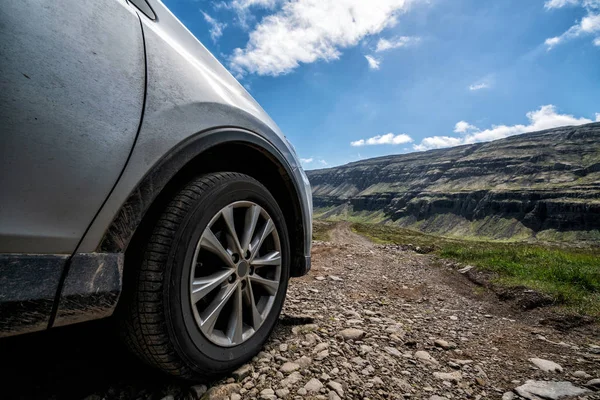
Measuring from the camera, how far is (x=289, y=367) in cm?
194

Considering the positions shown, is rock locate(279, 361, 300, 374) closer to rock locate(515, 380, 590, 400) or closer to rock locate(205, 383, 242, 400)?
rock locate(205, 383, 242, 400)

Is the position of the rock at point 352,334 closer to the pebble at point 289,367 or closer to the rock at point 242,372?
the pebble at point 289,367

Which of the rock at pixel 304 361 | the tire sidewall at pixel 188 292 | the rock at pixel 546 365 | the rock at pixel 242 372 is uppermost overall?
the tire sidewall at pixel 188 292

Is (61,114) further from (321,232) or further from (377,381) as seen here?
(321,232)

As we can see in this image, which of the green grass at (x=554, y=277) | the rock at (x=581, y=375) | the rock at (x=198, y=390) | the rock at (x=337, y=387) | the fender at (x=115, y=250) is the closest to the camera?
the fender at (x=115, y=250)

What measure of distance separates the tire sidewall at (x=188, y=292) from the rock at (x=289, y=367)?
0.71 feet

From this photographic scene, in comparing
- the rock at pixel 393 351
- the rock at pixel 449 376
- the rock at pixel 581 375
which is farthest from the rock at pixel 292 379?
the rock at pixel 581 375

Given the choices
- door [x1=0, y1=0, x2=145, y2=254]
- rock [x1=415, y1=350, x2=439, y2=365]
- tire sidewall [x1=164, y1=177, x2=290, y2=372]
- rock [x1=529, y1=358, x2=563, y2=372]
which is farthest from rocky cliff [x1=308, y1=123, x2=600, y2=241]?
door [x1=0, y1=0, x2=145, y2=254]

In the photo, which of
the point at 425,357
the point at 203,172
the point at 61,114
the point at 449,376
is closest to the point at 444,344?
the point at 425,357

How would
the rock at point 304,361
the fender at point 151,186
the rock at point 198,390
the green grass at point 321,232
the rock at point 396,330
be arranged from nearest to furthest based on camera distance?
the fender at point 151,186 → the rock at point 198,390 → the rock at point 304,361 → the rock at point 396,330 → the green grass at point 321,232

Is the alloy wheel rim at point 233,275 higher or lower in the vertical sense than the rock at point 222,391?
higher

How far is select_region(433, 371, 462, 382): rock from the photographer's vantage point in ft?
6.72

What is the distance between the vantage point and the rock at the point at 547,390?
1903 millimetres

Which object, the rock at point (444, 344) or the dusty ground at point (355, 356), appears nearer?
the dusty ground at point (355, 356)
